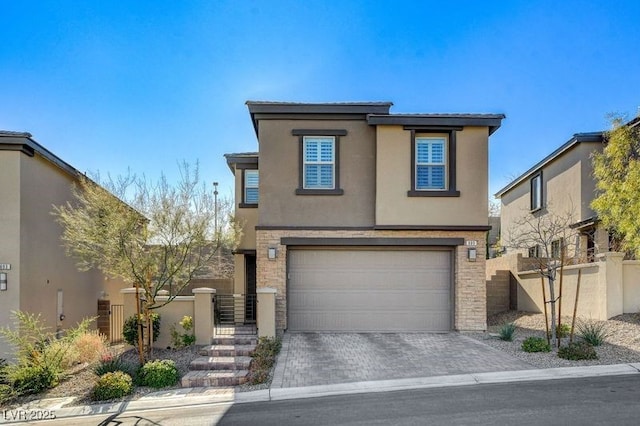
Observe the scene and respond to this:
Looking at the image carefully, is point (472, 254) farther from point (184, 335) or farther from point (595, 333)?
point (184, 335)

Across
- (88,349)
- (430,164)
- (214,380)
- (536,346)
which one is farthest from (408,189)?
(88,349)

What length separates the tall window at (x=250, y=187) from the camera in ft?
47.8

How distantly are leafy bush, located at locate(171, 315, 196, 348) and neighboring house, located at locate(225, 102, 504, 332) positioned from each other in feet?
7.19

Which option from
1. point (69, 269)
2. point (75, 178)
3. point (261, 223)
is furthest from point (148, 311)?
point (75, 178)

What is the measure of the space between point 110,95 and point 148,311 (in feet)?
24.1

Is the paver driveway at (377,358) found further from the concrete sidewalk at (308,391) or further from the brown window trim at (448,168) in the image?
the brown window trim at (448,168)

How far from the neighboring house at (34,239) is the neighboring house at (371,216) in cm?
578

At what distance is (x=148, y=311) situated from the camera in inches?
390

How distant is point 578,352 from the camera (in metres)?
9.00

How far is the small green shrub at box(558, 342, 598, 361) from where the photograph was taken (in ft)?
29.3

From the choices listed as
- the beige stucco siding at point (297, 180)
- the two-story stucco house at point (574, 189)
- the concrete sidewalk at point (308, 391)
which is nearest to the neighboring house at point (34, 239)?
the concrete sidewalk at point (308, 391)

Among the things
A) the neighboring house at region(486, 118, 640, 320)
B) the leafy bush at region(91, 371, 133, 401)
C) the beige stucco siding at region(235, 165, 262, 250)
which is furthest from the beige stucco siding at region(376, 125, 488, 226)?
the leafy bush at region(91, 371, 133, 401)

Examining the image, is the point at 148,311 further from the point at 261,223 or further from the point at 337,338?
the point at 337,338

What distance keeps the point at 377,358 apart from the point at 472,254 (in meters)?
4.45
